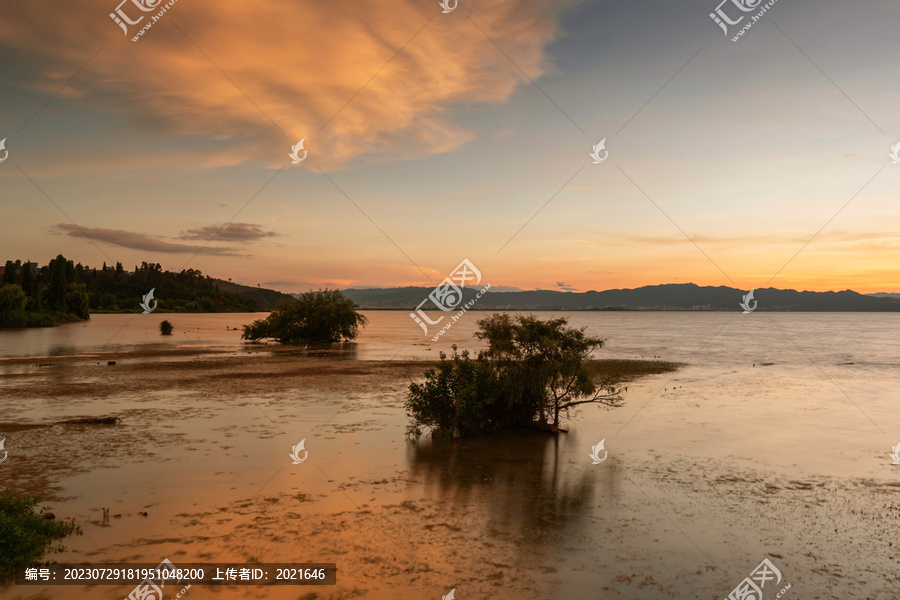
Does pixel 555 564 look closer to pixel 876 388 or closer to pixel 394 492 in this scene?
pixel 394 492

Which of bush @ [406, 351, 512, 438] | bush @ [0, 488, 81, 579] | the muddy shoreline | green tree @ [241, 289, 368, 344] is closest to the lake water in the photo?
the muddy shoreline

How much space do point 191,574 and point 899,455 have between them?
2329 centimetres

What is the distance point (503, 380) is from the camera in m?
21.8

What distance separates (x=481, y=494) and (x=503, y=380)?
7.73 m

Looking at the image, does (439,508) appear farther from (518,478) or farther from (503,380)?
(503,380)

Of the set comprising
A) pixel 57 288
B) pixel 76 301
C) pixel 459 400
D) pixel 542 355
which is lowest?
pixel 459 400

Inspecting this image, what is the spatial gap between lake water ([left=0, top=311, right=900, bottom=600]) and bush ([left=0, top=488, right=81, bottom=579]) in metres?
0.61

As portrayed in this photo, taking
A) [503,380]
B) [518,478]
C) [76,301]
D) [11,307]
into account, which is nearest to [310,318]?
[503,380]

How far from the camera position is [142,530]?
11.5 m

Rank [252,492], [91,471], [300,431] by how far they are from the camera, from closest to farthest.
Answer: [252,492] → [91,471] → [300,431]

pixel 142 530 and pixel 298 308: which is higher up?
pixel 298 308

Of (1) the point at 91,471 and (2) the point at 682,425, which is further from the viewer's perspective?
(2) the point at 682,425

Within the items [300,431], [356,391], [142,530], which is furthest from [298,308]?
[142,530]

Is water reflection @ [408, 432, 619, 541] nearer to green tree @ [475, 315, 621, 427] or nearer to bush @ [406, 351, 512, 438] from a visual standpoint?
bush @ [406, 351, 512, 438]
